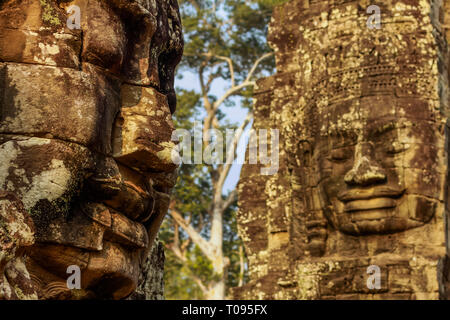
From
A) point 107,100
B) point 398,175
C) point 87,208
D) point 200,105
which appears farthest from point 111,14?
point 200,105

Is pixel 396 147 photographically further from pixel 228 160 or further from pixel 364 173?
pixel 228 160

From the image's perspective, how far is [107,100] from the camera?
139 inches

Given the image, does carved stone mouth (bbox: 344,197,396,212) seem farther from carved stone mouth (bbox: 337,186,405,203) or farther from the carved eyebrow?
the carved eyebrow

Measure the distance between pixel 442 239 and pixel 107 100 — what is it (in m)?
6.47

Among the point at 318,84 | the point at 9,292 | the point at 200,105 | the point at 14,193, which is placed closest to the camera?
the point at 9,292

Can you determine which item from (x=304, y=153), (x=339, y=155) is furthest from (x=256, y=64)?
(x=339, y=155)

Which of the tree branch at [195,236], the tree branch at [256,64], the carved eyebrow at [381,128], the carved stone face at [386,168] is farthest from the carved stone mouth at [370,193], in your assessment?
the tree branch at [256,64]

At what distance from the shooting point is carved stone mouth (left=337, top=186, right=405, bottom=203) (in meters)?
9.32

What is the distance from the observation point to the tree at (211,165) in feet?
67.6

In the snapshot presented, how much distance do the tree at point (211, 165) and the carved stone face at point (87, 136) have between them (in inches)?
636

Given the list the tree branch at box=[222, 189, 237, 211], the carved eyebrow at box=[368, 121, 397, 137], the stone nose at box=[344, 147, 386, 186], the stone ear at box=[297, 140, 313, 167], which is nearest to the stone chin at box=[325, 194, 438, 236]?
the stone nose at box=[344, 147, 386, 186]

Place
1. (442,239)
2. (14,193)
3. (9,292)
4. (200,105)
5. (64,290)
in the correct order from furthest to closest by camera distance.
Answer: (200,105) < (442,239) < (64,290) < (14,193) < (9,292)

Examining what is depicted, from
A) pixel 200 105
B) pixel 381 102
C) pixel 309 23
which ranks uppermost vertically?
pixel 200 105

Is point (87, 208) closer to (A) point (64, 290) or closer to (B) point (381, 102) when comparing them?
(A) point (64, 290)
